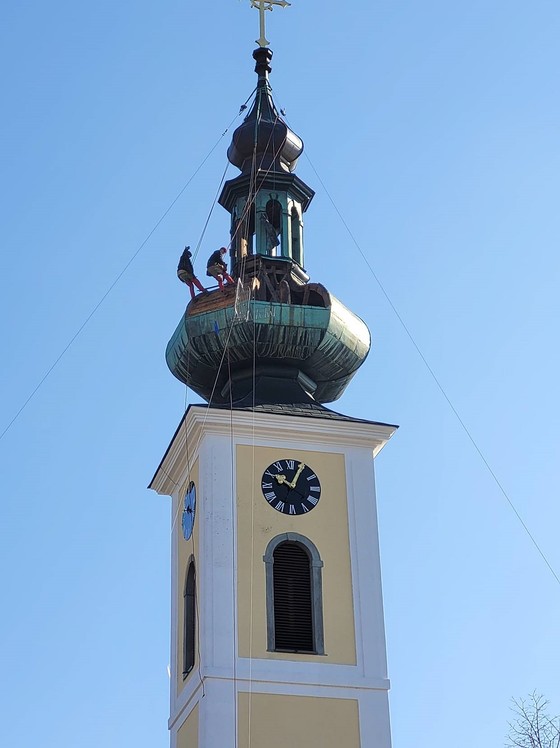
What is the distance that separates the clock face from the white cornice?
0.42 metres

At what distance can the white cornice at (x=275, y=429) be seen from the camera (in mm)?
23125

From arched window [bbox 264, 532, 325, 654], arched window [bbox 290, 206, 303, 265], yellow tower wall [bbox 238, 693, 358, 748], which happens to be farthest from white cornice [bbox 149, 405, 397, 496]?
yellow tower wall [bbox 238, 693, 358, 748]

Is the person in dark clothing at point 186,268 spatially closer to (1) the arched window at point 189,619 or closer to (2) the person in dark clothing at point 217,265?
(2) the person in dark clothing at point 217,265

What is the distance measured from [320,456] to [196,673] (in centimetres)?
344

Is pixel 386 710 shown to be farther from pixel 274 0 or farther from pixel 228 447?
pixel 274 0

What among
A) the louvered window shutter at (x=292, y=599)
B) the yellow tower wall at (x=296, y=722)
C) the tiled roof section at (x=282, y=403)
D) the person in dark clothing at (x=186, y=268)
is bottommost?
the yellow tower wall at (x=296, y=722)

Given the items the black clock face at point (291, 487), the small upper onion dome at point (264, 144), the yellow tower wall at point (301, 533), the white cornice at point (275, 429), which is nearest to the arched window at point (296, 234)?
the small upper onion dome at point (264, 144)

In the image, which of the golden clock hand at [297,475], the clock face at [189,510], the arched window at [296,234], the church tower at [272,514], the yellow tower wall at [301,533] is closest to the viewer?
the church tower at [272,514]

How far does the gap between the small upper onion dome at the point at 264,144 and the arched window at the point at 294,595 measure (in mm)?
6648

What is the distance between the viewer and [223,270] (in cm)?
2361

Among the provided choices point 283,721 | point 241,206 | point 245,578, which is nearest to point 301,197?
point 241,206

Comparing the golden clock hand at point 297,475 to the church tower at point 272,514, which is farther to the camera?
the golden clock hand at point 297,475

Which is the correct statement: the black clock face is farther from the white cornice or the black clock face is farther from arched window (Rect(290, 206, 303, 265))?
arched window (Rect(290, 206, 303, 265))

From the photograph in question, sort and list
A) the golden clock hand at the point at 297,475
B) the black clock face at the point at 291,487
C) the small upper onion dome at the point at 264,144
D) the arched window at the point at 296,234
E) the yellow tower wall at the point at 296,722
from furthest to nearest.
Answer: the small upper onion dome at the point at 264,144 → the arched window at the point at 296,234 → the golden clock hand at the point at 297,475 → the black clock face at the point at 291,487 → the yellow tower wall at the point at 296,722
